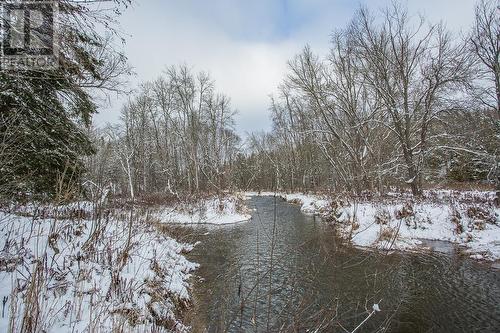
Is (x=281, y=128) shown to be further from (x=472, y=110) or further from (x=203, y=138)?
(x=472, y=110)

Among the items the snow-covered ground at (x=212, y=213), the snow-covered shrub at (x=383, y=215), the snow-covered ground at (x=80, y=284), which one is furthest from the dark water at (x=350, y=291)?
the snow-covered ground at (x=212, y=213)

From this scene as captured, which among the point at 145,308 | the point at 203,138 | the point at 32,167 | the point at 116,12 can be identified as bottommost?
the point at 145,308

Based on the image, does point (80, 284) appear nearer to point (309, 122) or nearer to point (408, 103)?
point (408, 103)

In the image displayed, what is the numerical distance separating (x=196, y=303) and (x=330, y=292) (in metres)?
2.53

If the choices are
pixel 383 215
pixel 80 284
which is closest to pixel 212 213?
pixel 383 215

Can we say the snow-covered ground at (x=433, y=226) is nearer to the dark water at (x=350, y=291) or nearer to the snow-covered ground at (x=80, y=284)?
the dark water at (x=350, y=291)

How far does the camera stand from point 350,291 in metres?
6.06

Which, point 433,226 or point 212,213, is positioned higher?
point 212,213

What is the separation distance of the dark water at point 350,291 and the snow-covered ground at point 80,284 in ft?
2.19

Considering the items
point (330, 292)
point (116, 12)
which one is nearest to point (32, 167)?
point (116, 12)

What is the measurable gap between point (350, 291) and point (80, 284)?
15.4 ft

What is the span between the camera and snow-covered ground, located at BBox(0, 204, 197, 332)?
2887 mm

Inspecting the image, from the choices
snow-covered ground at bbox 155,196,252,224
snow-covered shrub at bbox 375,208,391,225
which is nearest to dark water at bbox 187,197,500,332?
snow-covered shrub at bbox 375,208,391,225

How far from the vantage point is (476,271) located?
6.88 meters
